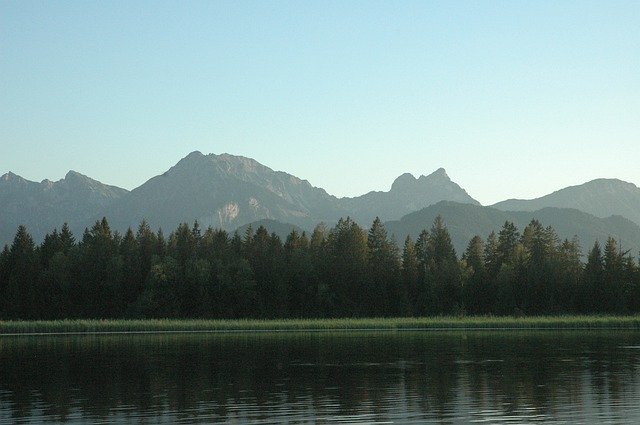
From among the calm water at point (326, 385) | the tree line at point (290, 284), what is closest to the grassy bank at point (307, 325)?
the tree line at point (290, 284)

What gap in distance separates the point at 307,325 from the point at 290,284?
2960 cm

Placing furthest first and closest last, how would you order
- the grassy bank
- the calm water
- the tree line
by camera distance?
1. the tree line
2. the grassy bank
3. the calm water

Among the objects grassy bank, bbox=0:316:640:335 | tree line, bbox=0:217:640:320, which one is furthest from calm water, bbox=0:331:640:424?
tree line, bbox=0:217:640:320

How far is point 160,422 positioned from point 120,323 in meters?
92.9

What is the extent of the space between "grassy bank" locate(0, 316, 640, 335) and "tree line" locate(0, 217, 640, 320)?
18.8m

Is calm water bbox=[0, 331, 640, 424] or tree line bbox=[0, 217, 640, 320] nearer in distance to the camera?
calm water bbox=[0, 331, 640, 424]

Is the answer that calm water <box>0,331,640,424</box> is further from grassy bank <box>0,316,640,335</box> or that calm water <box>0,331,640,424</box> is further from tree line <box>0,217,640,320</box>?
tree line <box>0,217,640,320</box>

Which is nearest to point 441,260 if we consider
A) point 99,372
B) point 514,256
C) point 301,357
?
point 514,256

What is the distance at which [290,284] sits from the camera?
156125mm

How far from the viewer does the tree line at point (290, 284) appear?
149 m

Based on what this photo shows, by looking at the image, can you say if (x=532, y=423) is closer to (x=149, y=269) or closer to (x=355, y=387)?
(x=355, y=387)

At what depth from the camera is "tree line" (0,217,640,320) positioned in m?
149

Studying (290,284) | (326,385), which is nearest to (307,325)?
Answer: (290,284)

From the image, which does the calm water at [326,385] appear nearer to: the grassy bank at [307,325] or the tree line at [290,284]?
the grassy bank at [307,325]
